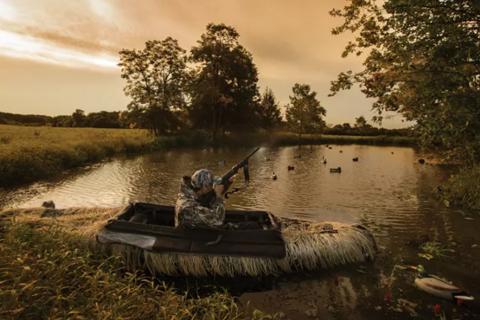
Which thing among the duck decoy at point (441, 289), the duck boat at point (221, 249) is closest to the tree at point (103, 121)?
the duck boat at point (221, 249)

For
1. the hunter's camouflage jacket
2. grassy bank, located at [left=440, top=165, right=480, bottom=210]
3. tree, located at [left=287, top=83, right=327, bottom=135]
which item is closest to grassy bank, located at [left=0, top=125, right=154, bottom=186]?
the hunter's camouflage jacket

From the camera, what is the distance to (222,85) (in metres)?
50.8

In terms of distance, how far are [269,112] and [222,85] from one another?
70.4 ft

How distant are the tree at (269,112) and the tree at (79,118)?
4183 cm

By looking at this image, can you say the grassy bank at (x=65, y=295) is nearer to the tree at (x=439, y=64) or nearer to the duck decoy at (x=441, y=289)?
the duck decoy at (x=441, y=289)

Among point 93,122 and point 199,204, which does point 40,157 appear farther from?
point 93,122

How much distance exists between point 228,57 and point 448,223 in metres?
40.8

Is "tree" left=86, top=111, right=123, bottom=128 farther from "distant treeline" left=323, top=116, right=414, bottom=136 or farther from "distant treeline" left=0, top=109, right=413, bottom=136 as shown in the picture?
"distant treeline" left=323, top=116, right=414, bottom=136

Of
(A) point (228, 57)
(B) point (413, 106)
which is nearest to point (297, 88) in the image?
(A) point (228, 57)

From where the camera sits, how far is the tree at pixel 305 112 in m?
71.2

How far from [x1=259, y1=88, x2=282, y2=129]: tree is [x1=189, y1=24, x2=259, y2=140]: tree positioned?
484 cm

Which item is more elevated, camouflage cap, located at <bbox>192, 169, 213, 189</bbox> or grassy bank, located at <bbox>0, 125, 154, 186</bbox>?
camouflage cap, located at <bbox>192, 169, 213, 189</bbox>

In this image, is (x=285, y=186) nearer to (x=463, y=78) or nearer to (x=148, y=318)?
(x=463, y=78)

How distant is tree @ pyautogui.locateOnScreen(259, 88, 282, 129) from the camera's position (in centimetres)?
6119
